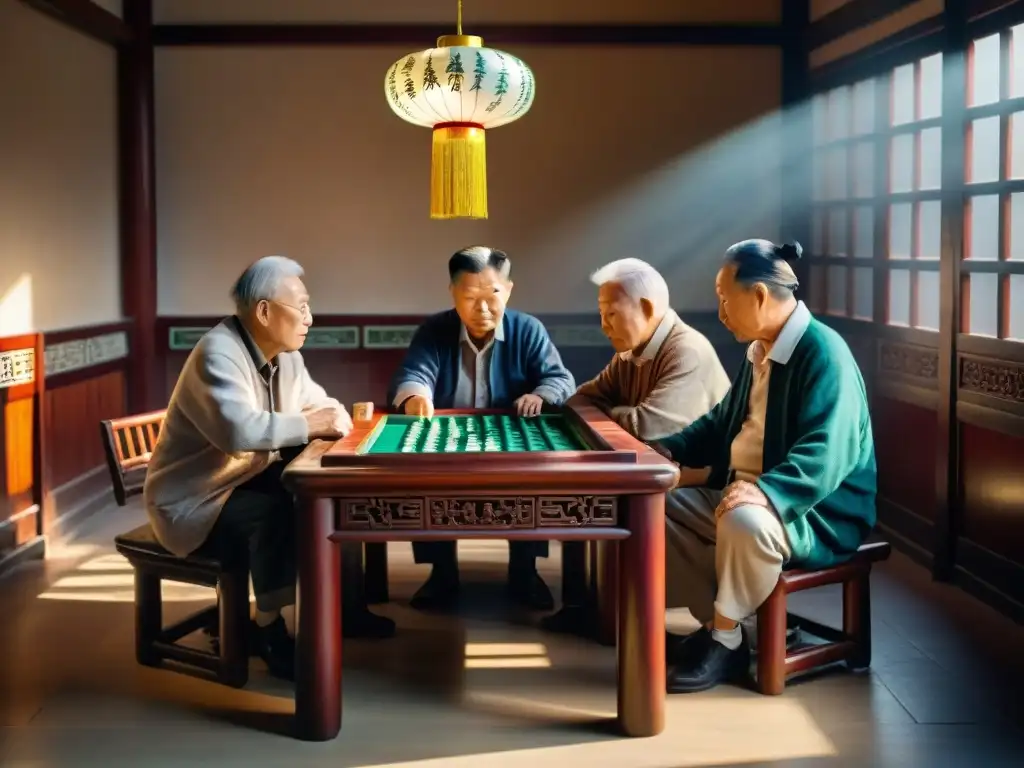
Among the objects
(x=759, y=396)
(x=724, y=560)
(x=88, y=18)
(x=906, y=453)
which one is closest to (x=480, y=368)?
(x=759, y=396)

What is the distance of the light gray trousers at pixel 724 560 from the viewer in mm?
3113

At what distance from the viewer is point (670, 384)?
3.71 meters

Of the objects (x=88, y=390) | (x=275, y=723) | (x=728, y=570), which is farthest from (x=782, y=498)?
(x=88, y=390)

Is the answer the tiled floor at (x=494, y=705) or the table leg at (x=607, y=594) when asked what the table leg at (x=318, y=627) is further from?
the table leg at (x=607, y=594)

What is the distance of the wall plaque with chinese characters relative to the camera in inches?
184

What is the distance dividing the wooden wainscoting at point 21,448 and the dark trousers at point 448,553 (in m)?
1.64

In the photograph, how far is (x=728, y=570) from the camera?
3.15m

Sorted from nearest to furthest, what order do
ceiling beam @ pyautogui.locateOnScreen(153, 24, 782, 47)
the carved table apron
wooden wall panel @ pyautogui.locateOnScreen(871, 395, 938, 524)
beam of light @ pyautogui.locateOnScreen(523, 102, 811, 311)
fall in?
the carved table apron, wooden wall panel @ pyautogui.locateOnScreen(871, 395, 938, 524), ceiling beam @ pyautogui.locateOnScreen(153, 24, 782, 47), beam of light @ pyautogui.locateOnScreen(523, 102, 811, 311)

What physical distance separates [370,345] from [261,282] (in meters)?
3.07

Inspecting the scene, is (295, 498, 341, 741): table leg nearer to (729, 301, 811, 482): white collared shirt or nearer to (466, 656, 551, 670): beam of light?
(466, 656, 551, 670): beam of light

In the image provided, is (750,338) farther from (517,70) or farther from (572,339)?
(572,339)

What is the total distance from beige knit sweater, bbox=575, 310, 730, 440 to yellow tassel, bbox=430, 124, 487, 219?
76 cm

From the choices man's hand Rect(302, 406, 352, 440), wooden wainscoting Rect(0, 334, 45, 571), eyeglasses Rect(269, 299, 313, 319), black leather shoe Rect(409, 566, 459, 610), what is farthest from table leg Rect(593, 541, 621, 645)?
wooden wainscoting Rect(0, 334, 45, 571)

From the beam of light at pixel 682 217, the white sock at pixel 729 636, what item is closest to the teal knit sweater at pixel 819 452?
the white sock at pixel 729 636
